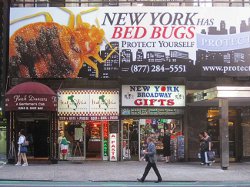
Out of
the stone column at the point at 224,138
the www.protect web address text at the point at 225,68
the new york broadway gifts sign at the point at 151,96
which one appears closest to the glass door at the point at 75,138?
the new york broadway gifts sign at the point at 151,96

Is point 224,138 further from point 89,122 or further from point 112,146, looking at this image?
point 89,122

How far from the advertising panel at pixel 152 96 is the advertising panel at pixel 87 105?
0.74 meters

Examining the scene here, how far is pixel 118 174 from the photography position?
1867 centimetres

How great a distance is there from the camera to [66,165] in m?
22.3

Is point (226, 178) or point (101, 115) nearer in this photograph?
point (226, 178)

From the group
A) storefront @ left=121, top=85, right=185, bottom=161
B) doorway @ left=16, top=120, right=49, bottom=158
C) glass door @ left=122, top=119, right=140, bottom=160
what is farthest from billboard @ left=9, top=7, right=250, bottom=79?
glass door @ left=122, top=119, right=140, bottom=160

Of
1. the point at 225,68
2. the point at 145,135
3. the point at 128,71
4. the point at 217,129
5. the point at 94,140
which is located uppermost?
the point at 225,68

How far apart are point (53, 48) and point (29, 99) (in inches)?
128

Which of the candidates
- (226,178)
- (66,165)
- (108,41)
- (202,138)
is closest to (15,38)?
(108,41)

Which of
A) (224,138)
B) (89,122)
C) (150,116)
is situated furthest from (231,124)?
(89,122)

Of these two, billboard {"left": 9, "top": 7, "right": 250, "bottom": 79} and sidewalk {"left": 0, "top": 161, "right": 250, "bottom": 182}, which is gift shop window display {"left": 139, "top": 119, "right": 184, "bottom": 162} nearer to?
sidewalk {"left": 0, "top": 161, "right": 250, "bottom": 182}

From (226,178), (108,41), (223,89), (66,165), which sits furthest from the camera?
(108,41)

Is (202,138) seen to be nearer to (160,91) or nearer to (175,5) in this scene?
(160,91)

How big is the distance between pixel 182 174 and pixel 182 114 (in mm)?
6106
